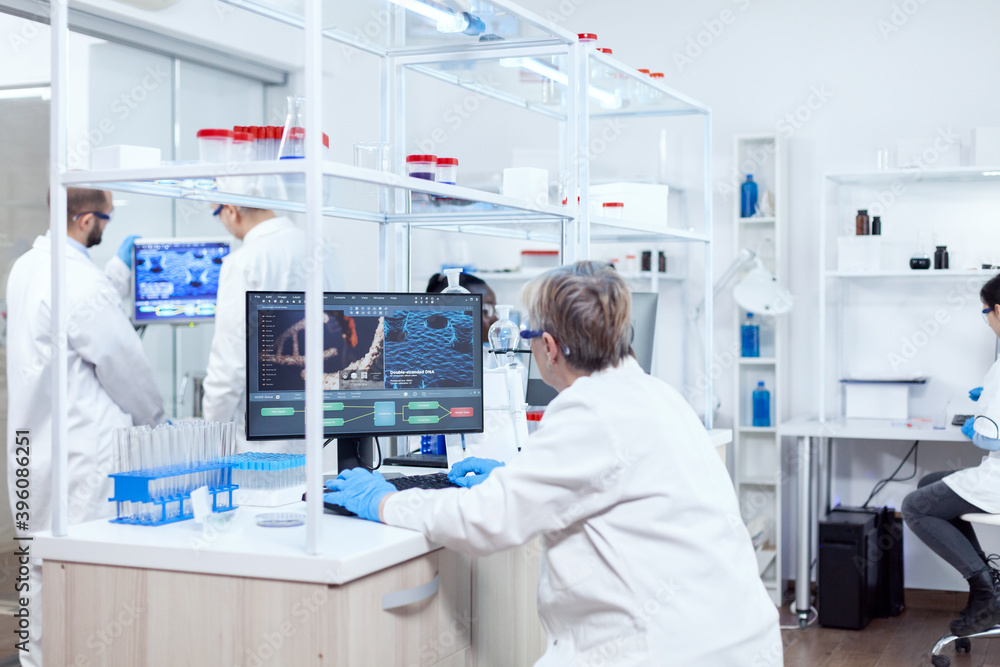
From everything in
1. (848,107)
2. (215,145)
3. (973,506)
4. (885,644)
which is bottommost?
(885,644)

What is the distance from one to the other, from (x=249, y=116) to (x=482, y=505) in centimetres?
368

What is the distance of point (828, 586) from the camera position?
4066mm

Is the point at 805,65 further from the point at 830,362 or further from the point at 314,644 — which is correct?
the point at 314,644

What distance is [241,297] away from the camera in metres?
3.04

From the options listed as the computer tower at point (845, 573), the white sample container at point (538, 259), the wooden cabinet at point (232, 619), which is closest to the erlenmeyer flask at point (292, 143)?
the wooden cabinet at point (232, 619)

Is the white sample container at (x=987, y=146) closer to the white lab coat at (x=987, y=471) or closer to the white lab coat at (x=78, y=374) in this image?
the white lab coat at (x=987, y=471)

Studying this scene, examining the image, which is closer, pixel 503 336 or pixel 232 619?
pixel 232 619

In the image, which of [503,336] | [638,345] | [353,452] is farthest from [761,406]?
[353,452]

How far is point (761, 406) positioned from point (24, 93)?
3.20m

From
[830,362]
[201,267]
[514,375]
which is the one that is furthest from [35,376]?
[830,362]

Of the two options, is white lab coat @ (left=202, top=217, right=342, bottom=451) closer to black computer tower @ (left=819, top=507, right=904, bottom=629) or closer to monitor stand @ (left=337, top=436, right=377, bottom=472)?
A: monitor stand @ (left=337, top=436, right=377, bottom=472)

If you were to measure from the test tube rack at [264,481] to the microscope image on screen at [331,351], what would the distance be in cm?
18

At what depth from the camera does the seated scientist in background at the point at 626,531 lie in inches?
63.2

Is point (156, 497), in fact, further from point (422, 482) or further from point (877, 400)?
point (877, 400)
